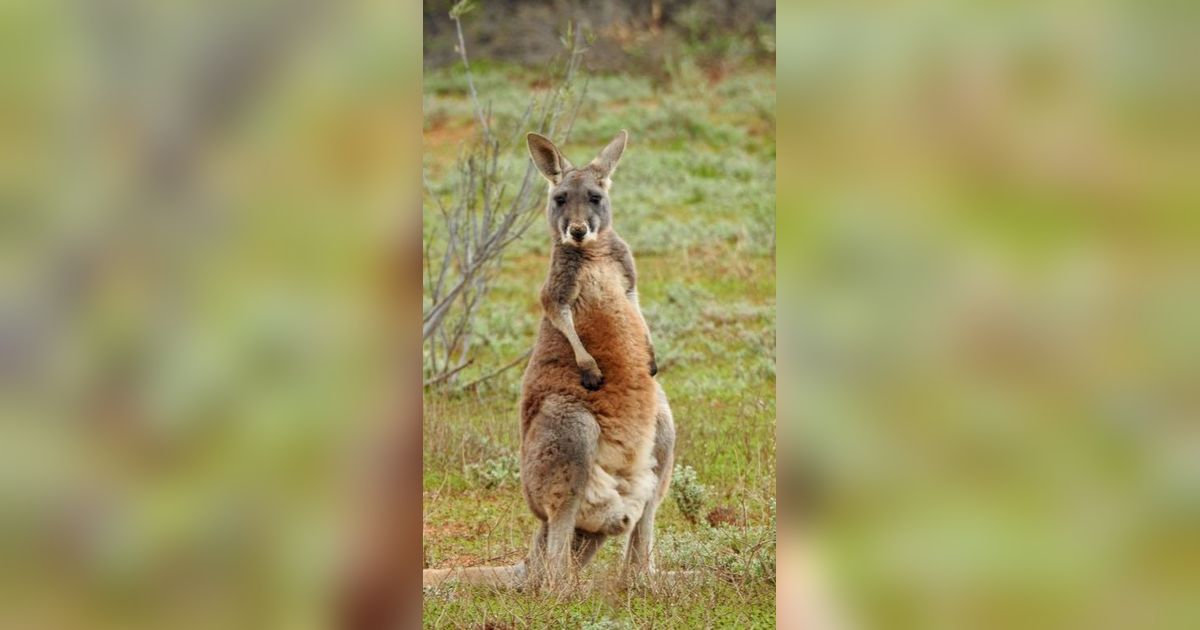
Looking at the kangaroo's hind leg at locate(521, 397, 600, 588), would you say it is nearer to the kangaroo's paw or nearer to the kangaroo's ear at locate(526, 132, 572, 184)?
the kangaroo's paw

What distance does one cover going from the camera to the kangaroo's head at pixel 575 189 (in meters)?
4.07

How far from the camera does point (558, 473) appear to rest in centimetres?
408

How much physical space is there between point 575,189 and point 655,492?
97 cm

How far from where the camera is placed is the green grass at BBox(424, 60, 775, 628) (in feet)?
13.0

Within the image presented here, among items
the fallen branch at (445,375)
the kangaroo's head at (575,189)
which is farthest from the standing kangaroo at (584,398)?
the fallen branch at (445,375)

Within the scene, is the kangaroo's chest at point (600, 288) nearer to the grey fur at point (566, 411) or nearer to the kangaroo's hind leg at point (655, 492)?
the grey fur at point (566, 411)

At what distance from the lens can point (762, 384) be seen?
21.2 feet
